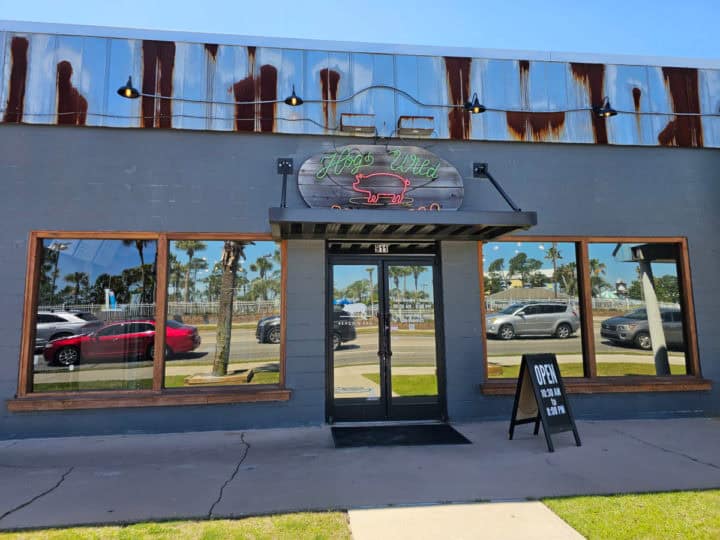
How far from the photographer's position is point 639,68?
7.41 m

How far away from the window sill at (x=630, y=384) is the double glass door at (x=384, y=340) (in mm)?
1009

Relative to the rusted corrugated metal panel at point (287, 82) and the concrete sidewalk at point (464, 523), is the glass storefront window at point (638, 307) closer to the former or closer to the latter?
the concrete sidewalk at point (464, 523)

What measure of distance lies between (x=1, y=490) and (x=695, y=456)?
6937 mm

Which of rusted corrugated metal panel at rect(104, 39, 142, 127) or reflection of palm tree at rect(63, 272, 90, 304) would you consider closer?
reflection of palm tree at rect(63, 272, 90, 304)

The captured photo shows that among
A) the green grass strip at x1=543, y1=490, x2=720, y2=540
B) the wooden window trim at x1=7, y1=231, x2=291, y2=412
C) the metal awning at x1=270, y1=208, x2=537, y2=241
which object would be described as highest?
the metal awning at x1=270, y1=208, x2=537, y2=241

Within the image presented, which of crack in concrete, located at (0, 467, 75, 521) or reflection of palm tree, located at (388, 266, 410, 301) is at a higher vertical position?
reflection of palm tree, located at (388, 266, 410, 301)

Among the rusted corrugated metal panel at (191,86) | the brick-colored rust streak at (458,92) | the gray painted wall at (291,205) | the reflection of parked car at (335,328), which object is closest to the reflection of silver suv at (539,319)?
the gray painted wall at (291,205)

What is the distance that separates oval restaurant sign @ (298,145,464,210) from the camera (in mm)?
6543

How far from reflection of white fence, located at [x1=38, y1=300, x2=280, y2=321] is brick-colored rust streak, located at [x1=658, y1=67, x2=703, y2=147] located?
6.79 meters

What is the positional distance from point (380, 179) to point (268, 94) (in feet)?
6.77

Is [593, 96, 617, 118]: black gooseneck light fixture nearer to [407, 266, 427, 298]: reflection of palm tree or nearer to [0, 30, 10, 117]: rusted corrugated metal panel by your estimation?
[407, 266, 427, 298]: reflection of palm tree

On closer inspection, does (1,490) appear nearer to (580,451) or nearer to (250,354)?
(250,354)

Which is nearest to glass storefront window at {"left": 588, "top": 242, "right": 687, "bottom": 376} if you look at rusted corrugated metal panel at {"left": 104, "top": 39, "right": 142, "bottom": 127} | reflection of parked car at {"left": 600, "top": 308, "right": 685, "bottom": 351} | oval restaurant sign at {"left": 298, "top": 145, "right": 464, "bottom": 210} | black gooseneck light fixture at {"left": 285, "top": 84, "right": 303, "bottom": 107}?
reflection of parked car at {"left": 600, "top": 308, "right": 685, "bottom": 351}

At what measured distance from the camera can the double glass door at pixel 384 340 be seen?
637cm
